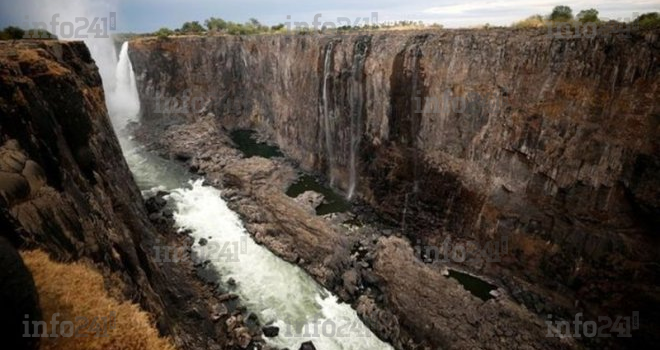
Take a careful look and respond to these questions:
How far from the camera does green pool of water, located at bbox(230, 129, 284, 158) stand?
32.9 meters

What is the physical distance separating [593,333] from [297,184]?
1903 cm

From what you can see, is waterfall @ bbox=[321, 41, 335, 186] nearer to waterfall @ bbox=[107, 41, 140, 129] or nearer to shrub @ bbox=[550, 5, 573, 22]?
shrub @ bbox=[550, 5, 573, 22]

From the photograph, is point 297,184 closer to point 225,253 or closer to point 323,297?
point 225,253

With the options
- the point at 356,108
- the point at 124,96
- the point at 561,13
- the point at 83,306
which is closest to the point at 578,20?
the point at 561,13

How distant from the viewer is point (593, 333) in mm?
14531

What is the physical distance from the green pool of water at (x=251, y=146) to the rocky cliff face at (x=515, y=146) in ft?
19.1

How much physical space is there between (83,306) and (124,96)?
40.6m

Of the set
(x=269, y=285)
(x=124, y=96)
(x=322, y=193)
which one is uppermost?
(x=124, y=96)

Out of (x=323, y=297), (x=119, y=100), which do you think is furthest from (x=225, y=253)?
(x=119, y=100)

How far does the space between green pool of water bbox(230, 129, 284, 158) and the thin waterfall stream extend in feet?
22.3

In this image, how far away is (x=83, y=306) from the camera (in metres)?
6.66

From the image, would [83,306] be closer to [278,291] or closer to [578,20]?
[278,291]

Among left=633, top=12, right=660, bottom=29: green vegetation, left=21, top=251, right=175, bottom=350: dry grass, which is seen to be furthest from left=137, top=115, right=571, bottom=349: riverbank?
left=633, top=12, right=660, bottom=29: green vegetation

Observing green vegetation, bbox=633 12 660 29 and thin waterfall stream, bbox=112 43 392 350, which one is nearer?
green vegetation, bbox=633 12 660 29
